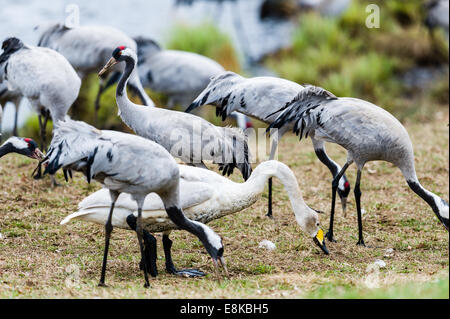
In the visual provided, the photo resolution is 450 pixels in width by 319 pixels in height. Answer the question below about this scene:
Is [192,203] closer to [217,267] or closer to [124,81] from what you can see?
[217,267]

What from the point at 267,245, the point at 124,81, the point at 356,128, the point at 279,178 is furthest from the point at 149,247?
the point at 356,128

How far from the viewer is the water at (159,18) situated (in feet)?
50.0

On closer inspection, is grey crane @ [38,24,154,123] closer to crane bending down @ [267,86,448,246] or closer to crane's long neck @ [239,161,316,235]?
crane bending down @ [267,86,448,246]

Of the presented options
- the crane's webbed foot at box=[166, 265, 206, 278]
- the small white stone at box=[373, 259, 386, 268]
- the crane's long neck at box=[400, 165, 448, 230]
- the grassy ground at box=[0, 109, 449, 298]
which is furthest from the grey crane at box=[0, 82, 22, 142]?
the small white stone at box=[373, 259, 386, 268]

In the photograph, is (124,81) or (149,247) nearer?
(149,247)

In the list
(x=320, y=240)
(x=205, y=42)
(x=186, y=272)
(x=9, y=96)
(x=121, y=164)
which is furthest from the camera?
(x=205, y=42)

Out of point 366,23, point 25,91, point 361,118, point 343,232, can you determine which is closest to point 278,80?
point 361,118

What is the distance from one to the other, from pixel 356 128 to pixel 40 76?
135 inches

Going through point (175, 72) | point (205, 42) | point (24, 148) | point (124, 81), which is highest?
point (124, 81)

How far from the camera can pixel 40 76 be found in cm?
786

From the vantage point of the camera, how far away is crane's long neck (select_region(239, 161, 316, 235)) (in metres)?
5.71

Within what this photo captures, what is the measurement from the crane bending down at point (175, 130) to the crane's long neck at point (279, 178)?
101 centimetres

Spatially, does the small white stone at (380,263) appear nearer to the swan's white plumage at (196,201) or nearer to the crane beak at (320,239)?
the crane beak at (320,239)

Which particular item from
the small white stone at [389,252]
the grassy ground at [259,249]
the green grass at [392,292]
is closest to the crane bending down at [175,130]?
the grassy ground at [259,249]
